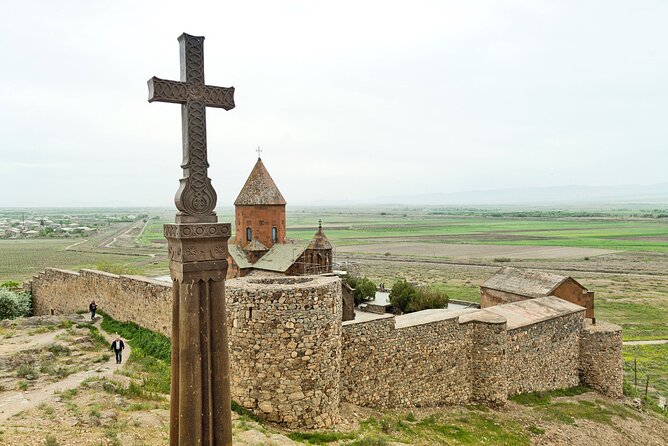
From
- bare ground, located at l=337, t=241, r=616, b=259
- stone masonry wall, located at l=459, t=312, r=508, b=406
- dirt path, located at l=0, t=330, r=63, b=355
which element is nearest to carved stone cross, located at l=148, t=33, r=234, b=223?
stone masonry wall, located at l=459, t=312, r=508, b=406

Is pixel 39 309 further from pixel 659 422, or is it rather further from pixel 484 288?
pixel 659 422

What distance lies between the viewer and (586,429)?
1466 centimetres

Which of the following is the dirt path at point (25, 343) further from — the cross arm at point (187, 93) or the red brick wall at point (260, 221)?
the red brick wall at point (260, 221)

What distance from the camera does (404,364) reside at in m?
13.2

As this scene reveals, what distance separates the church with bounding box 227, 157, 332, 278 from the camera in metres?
27.5

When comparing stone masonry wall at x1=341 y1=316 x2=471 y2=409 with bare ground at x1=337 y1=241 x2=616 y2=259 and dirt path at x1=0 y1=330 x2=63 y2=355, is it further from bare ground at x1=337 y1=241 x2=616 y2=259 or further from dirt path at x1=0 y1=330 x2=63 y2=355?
bare ground at x1=337 y1=241 x2=616 y2=259

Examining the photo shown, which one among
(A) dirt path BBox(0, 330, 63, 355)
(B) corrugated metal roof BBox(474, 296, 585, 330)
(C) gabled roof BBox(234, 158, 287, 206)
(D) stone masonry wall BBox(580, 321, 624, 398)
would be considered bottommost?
(D) stone masonry wall BBox(580, 321, 624, 398)

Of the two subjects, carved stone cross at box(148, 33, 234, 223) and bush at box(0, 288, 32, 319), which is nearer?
carved stone cross at box(148, 33, 234, 223)

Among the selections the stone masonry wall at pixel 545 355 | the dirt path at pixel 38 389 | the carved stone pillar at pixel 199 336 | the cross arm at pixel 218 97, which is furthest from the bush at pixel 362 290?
the cross arm at pixel 218 97

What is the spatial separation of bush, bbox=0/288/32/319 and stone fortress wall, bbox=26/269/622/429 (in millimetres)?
2834

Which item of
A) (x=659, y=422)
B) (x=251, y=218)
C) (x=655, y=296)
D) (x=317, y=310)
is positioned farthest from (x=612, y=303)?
(x=317, y=310)

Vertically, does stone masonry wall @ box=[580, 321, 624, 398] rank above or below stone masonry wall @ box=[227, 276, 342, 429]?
below

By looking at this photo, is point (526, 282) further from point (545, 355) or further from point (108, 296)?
point (108, 296)

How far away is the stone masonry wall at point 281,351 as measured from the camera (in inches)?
398
